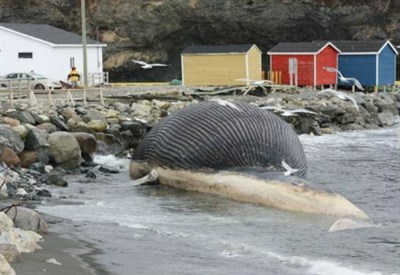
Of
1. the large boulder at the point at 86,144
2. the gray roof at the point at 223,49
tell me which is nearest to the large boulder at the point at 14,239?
the large boulder at the point at 86,144

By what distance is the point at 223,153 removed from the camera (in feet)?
47.6

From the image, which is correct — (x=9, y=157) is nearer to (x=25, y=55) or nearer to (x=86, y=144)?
(x=86, y=144)

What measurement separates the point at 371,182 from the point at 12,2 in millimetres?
48618

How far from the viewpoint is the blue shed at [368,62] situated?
4662 cm

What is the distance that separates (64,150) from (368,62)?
33233mm

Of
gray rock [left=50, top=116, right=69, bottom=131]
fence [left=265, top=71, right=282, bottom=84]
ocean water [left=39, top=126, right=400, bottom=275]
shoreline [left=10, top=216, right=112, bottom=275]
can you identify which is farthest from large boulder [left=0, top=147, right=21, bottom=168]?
fence [left=265, top=71, right=282, bottom=84]

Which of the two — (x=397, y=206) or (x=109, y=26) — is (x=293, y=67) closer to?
(x=109, y=26)

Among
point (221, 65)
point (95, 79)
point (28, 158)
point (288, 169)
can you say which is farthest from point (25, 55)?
point (288, 169)

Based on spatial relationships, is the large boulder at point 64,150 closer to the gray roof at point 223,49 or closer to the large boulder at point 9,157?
the large boulder at point 9,157

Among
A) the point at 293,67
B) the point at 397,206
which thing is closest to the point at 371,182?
the point at 397,206

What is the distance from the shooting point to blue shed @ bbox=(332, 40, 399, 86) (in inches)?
1836

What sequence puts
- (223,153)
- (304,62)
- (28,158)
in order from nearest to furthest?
1. (223,153)
2. (28,158)
3. (304,62)

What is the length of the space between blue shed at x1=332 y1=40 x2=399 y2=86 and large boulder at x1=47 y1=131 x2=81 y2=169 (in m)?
32.5

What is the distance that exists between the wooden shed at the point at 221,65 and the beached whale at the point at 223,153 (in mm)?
27600
